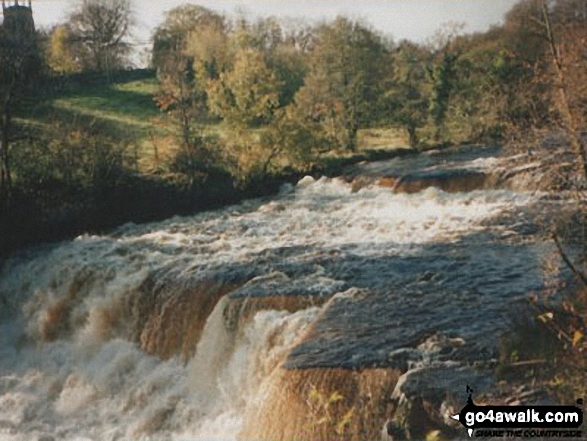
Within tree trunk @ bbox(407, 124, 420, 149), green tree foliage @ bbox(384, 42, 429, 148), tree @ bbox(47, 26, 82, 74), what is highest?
tree @ bbox(47, 26, 82, 74)

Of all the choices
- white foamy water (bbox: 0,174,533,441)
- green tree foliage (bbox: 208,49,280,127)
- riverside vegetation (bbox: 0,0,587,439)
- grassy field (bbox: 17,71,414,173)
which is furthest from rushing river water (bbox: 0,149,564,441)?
green tree foliage (bbox: 208,49,280,127)

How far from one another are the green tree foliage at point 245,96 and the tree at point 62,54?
66.7ft

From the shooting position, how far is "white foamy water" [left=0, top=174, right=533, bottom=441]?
475 inches

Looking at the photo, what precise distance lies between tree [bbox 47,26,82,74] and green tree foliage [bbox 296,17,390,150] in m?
19.0

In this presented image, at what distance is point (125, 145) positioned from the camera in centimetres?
2552

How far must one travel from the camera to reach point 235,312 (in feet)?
42.9

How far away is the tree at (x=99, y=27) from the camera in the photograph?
57.0 m

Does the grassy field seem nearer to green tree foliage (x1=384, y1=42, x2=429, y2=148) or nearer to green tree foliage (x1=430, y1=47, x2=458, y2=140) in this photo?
green tree foliage (x1=384, y1=42, x2=429, y2=148)

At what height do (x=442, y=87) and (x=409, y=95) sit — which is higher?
(x=442, y=87)

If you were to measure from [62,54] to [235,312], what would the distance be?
44511mm

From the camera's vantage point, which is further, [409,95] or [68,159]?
[409,95]

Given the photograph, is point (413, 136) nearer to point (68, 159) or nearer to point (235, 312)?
point (68, 159)

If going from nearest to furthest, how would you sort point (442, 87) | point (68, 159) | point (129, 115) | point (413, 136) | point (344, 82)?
point (68, 159), point (413, 136), point (442, 87), point (344, 82), point (129, 115)

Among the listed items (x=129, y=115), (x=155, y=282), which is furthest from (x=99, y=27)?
(x=155, y=282)
